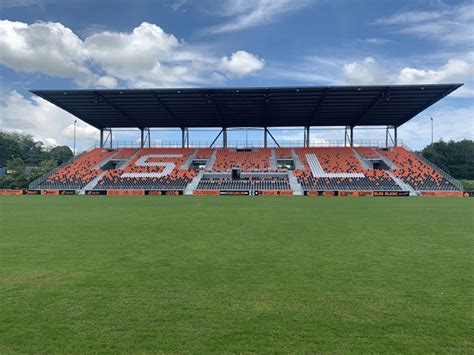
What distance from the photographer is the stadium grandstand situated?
138ft

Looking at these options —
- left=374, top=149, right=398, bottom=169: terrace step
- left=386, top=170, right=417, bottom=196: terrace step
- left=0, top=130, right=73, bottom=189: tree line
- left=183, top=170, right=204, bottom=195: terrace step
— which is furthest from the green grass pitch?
left=0, top=130, right=73, bottom=189: tree line

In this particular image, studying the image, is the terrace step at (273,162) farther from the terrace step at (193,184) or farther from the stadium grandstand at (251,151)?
the terrace step at (193,184)

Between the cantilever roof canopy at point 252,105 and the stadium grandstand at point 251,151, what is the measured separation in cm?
13

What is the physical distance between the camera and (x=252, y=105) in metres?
45.0

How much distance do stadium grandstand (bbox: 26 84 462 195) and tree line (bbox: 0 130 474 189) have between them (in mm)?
13309

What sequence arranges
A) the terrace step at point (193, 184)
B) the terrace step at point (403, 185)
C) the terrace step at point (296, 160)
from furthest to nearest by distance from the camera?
the terrace step at point (296, 160), the terrace step at point (193, 184), the terrace step at point (403, 185)

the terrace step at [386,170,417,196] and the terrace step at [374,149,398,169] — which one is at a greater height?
the terrace step at [374,149,398,169]

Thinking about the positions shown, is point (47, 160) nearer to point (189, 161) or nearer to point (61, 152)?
point (61, 152)

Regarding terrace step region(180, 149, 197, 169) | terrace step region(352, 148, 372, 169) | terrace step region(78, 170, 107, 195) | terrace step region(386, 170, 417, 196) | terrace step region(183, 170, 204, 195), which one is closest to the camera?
terrace step region(386, 170, 417, 196)

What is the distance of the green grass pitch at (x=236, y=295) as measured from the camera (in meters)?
3.74

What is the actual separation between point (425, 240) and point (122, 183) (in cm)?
4237

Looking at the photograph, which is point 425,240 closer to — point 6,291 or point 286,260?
point 286,260

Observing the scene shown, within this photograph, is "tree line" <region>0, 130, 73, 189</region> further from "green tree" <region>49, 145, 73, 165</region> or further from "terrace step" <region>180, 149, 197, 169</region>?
"terrace step" <region>180, 149, 197, 169</region>

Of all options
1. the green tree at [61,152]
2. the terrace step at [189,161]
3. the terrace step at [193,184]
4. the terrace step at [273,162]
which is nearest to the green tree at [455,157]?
the terrace step at [273,162]
